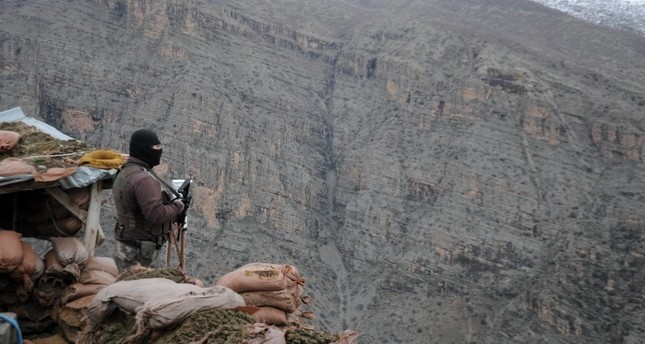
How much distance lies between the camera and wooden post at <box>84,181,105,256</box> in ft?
27.2

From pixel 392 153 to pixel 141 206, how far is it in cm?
6476

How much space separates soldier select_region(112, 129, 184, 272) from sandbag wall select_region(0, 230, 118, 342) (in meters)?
0.49

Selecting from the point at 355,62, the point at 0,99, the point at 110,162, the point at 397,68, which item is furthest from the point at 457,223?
the point at 110,162

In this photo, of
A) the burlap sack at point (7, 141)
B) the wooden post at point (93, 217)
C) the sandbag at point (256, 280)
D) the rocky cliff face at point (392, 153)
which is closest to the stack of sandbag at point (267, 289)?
the sandbag at point (256, 280)

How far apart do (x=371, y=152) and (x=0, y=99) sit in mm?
36935

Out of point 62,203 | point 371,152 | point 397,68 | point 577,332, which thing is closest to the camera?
point 62,203

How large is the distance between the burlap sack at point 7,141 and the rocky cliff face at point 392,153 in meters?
44.6

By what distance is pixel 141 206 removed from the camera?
7.11 metres

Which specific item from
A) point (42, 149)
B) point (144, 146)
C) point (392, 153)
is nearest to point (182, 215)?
point (144, 146)

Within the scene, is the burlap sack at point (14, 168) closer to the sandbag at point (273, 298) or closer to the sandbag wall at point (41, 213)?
the sandbag wall at point (41, 213)

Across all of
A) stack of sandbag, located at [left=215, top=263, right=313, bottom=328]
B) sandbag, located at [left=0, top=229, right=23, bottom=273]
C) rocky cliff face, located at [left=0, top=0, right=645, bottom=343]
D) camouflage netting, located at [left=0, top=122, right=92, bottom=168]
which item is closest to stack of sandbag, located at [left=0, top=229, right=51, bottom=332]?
sandbag, located at [left=0, top=229, right=23, bottom=273]

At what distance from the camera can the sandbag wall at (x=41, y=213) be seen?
801 cm

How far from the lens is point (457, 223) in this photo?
204ft

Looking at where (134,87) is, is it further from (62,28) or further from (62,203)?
(62,203)
